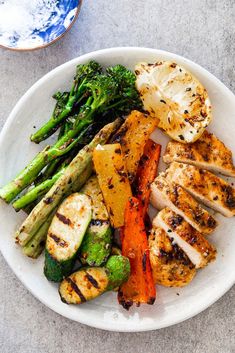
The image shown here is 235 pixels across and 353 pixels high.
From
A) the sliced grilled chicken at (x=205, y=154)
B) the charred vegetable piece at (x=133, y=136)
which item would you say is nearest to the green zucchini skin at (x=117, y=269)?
the charred vegetable piece at (x=133, y=136)

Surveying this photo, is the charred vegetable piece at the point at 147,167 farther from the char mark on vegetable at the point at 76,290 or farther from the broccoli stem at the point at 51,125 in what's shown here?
the char mark on vegetable at the point at 76,290

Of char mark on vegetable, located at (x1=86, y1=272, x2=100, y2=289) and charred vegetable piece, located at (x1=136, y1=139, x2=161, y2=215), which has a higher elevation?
charred vegetable piece, located at (x1=136, y1=139, x2=161, y2=215)

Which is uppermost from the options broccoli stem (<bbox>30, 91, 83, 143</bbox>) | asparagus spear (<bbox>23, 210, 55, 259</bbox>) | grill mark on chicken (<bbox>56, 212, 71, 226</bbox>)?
broccoli stem (<bbox>30, 91, 83, 143</bbox>)

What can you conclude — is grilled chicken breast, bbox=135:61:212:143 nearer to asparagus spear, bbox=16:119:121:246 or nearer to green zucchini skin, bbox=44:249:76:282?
asparagus spear, bbox=16:119:121:246

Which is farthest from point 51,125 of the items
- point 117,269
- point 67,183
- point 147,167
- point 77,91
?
point 117,269

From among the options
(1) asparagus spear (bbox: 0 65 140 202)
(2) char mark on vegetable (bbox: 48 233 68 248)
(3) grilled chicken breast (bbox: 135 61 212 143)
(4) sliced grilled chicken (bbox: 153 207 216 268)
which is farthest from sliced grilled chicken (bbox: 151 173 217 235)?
(2) char mark on vegetable (bbox: 48 233 68 248)

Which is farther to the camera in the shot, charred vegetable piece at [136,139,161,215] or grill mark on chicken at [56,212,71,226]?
charred vegetable piece at [136,139,161,215]
